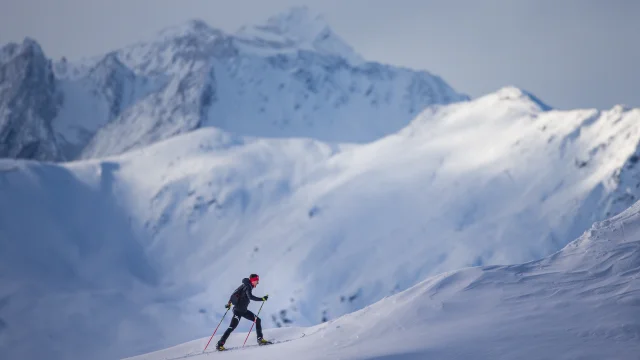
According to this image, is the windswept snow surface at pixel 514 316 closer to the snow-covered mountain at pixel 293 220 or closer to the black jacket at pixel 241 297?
the black jacket at pixel 241 297

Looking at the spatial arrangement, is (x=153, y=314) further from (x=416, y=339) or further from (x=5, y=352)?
(x=416, y=339)

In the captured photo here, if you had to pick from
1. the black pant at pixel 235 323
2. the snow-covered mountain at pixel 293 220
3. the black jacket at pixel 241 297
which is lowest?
the black pant at pixel 235 323

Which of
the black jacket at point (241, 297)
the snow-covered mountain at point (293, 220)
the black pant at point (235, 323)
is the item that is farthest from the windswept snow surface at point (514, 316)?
the snow-covered mountain at point (293, 220)

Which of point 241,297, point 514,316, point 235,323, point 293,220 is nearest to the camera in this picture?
point 514,316

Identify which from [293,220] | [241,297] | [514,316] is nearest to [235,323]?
[241,297]

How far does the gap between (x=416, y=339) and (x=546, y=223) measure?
94.6 metres

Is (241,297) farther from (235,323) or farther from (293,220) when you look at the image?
(293,220)

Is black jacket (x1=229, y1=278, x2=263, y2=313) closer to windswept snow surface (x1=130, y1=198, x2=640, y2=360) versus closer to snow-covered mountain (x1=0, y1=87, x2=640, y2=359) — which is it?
windswept snow surface (x1=130, y1=198, x2=640, y2=360)

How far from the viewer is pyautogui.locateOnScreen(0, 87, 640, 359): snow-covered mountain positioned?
108 m

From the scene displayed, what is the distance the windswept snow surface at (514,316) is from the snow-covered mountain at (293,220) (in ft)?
263

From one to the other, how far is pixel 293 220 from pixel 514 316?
368 feet

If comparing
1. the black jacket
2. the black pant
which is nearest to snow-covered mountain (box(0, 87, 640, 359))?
the black pant

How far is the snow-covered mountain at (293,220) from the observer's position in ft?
356

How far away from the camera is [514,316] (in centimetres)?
2158
